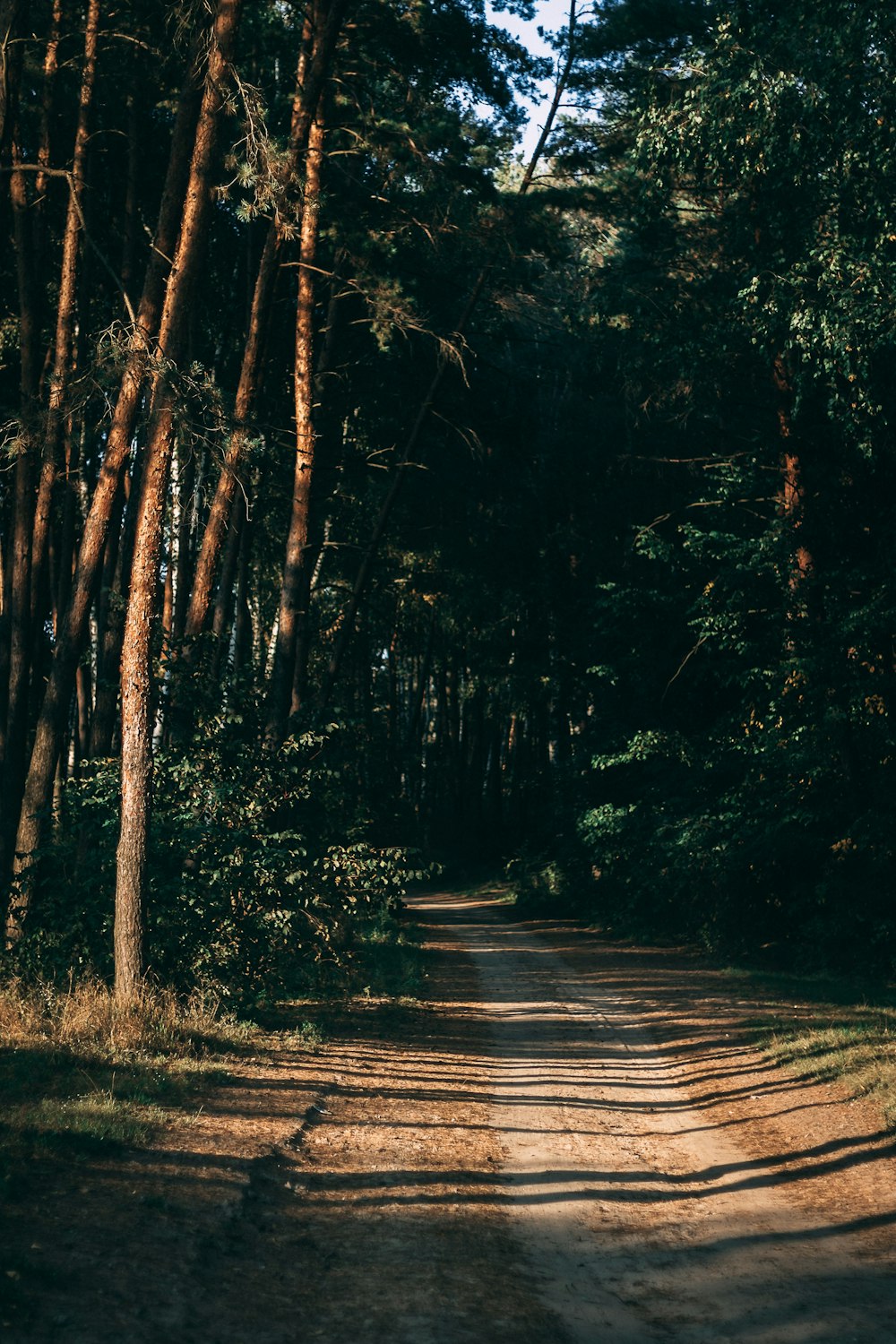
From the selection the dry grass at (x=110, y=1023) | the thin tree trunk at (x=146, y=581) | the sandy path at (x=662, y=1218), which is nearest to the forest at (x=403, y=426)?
the thin tree trunk at (x=146, y=581)

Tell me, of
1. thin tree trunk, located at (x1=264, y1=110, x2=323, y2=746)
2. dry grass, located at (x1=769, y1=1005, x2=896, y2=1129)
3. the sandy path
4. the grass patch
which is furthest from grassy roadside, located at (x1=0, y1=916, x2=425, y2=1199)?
thin tree trunk, located at (x1=264, y1=110, x2=323, y2=746)

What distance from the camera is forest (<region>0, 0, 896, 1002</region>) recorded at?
38.7 feet

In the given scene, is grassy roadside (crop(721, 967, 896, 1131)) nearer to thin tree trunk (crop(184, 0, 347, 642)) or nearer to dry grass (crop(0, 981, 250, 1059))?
dry grass (crop(0, 981, 250, 1059))

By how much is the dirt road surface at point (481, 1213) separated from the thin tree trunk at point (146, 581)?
2.19 meters

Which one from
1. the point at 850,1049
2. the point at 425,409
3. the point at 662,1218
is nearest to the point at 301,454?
the point at 425,409

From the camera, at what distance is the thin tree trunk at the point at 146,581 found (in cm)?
1076

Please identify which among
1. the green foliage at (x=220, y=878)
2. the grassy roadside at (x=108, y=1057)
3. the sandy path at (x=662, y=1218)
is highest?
the green foliage at (x=220, y=878)

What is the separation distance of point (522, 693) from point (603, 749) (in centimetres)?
1055

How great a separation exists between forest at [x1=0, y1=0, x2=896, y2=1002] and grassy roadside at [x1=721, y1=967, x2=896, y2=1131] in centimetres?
116

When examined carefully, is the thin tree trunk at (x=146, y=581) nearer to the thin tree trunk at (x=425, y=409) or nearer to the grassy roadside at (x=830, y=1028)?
the grassy roadside at (x=830, y=1028)

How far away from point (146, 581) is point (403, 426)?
11.7m

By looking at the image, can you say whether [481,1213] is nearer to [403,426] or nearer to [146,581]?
[146,581]

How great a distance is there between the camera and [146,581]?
36.0 ft

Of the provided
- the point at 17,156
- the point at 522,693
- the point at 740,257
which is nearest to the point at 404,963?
the point at 740,257
